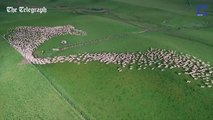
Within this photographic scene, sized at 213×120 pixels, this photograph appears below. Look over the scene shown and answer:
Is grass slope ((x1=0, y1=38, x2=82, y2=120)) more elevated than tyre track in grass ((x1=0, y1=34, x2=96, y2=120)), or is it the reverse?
tyre track in grass ((x1=0, y1=34, x2=96, y2=120))

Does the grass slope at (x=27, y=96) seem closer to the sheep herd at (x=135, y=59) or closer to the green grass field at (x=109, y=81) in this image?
the green grass field at (x=109, y=81)

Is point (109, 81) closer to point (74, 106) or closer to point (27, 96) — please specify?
point (74, 106)

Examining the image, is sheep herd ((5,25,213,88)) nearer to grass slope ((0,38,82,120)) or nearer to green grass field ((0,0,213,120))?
green grass field ((0,0,213,120))

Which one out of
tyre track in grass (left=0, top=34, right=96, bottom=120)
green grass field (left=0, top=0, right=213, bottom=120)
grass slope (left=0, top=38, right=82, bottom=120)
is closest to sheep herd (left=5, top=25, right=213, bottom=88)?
green grass field (left=0, top=0, right=213, bottom=120)

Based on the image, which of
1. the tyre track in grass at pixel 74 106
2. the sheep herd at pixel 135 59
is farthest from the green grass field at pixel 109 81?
the sheep herd at pixel 135 59

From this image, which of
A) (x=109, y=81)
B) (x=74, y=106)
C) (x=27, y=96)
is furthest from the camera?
(x=109, y=81)

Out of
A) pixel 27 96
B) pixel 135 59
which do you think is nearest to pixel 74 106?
pixel 27 96
